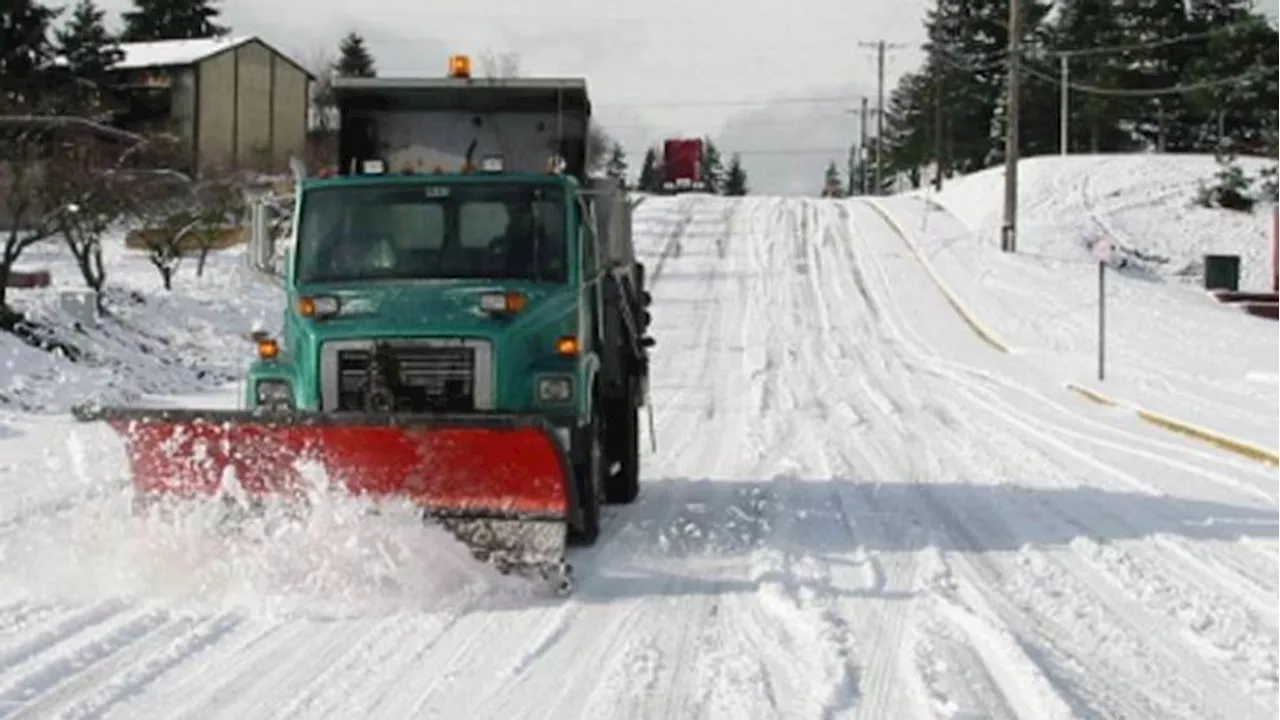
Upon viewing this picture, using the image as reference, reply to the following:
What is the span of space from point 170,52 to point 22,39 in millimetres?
18201

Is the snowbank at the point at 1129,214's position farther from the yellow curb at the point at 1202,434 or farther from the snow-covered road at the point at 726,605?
the snow-covered road at the point at 726,605

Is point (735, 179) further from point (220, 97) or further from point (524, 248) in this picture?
point (524, 248)

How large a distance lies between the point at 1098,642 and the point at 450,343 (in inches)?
154

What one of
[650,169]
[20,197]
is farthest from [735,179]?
[20,197]

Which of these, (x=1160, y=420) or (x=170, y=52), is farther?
(x=170, y=52)

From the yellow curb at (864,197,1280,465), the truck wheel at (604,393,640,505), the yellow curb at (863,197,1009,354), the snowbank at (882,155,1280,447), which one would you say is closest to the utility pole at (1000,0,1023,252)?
the snowbank at (882,155,1280,447)

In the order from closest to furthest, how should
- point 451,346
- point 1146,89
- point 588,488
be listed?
point 451,346 < point 588,488 < point 1146,89

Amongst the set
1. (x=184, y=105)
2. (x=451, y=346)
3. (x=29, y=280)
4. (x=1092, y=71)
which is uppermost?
(x=1092, y=71)

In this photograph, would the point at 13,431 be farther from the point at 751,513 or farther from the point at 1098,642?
the point at 1098,642

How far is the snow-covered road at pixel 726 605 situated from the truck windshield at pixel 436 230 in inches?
72.6

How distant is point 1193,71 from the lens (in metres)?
71.9

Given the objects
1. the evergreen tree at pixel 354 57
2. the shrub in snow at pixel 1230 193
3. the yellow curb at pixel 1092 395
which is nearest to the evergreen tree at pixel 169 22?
the evergreen tree at pixel 354 57

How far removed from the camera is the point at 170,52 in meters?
71.9

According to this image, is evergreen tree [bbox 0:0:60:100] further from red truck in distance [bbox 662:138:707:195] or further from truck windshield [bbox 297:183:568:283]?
truck windshield [bbox 297:183:568:283]
